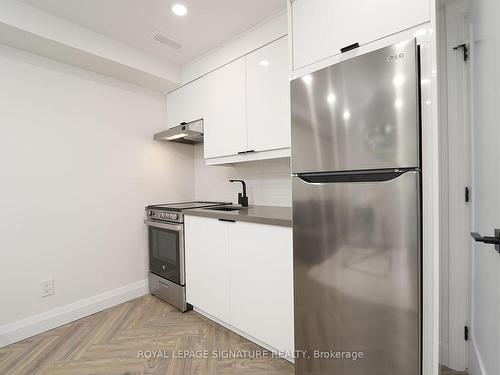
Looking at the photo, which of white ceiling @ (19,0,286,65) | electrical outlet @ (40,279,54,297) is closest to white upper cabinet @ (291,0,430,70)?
white ceiling @ (19,0,286,65)

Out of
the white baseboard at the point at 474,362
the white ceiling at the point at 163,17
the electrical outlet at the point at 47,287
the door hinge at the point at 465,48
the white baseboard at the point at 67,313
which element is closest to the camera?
the white baseboard at the point at 474,362

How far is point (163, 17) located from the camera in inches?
68.9

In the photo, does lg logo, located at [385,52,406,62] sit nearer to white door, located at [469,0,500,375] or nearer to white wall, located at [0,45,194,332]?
white door, located at [469,0,500,375]

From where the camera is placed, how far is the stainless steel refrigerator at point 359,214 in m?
0.95

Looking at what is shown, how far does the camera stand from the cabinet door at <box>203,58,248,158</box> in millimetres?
1978

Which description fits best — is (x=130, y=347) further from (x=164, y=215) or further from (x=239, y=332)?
(x=164, y=215)

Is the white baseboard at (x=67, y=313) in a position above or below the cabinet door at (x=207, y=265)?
below

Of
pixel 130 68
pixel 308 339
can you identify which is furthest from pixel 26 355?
pixel 130 68

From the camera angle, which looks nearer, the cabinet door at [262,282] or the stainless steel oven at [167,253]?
the cabinet door at [262,282]

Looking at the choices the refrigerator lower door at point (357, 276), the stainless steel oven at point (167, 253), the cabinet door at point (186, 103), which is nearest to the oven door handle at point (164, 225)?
the stainless steel oven at point (167, 253)

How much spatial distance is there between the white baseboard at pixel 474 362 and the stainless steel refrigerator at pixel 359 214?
0.53 metres

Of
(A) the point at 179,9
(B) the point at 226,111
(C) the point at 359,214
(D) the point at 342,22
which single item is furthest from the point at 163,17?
(C) the point at 359,214

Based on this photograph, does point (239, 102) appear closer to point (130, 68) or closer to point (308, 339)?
point (130, 68)

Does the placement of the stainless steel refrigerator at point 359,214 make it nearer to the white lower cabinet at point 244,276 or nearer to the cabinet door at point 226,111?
the white lower cabinet at point 244,276
